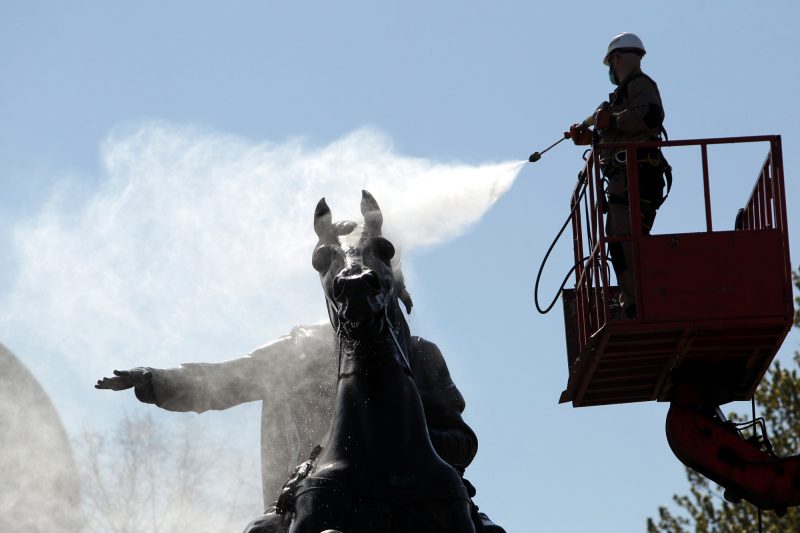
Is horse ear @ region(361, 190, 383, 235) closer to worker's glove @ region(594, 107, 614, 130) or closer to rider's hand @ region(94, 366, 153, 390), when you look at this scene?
rider's hand @ region(94, 366, 153, 390)

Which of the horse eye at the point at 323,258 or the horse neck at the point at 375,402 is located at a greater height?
Answer: the horse eye at the point at 323,258

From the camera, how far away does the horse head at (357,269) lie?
1105cm

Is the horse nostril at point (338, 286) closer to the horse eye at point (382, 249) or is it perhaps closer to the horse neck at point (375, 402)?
the horse neck at point (375, 402)

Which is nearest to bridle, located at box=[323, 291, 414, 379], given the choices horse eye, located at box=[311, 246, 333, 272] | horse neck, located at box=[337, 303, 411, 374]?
horse neck, located at box=[337, 303, 411, 374]

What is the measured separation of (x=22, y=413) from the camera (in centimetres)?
2111

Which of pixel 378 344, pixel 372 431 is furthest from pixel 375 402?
pixel 378 344

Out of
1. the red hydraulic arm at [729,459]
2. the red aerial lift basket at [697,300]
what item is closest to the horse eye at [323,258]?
the red aerial lift basket at [697,300]

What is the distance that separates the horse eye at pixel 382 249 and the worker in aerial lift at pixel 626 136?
18.3 feet

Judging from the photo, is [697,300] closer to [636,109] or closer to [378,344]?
[636,109]

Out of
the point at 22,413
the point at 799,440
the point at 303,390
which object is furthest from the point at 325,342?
the point at 799,440

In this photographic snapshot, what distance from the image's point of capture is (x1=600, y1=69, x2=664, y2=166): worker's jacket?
55.6 ft

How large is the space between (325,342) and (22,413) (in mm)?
7883

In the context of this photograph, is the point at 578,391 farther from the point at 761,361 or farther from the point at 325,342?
the point at 325,342

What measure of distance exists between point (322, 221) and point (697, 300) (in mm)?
5668
